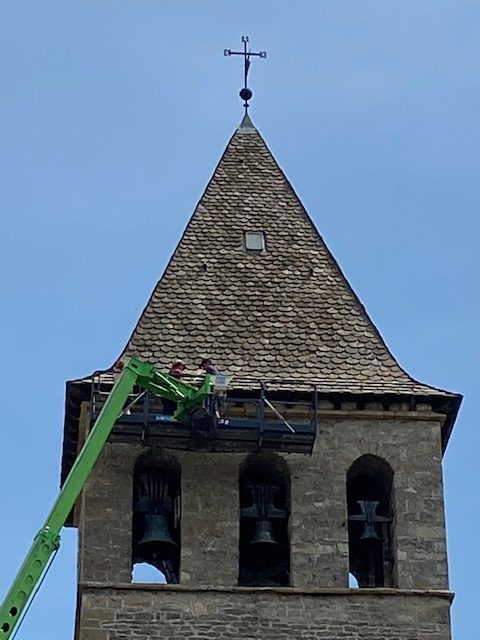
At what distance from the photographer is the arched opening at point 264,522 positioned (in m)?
36.4

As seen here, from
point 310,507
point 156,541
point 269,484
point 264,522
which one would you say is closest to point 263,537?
point 264,522

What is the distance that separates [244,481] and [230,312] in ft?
8.50

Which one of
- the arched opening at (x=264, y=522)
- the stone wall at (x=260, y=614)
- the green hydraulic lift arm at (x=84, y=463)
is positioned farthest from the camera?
the arched opening at (x=264, y=522)

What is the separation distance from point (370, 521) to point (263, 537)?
129 centimetres

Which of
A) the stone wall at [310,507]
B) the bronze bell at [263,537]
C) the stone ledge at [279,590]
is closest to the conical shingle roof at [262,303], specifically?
the stone wall at [310,507]

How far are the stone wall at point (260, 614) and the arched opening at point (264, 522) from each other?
927 mm

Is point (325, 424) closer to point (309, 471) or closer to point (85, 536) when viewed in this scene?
point (309, 471)

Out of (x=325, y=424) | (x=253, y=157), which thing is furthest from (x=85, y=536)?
(x=253, y=157)

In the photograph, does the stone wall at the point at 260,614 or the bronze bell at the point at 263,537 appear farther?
the bronze bell at the point at 263,537

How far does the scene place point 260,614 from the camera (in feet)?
116

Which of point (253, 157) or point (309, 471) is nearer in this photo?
point (309, 471)

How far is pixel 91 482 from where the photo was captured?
36.2 meters

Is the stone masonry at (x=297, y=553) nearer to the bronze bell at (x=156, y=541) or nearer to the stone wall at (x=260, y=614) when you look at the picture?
the stone wall at (x=260, y=614)

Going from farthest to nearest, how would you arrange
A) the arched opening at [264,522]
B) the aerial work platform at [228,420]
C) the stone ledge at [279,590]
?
the arched opening at [264,522] < the aerial work platform at [228,420] < the stone ledge at [279,590]
